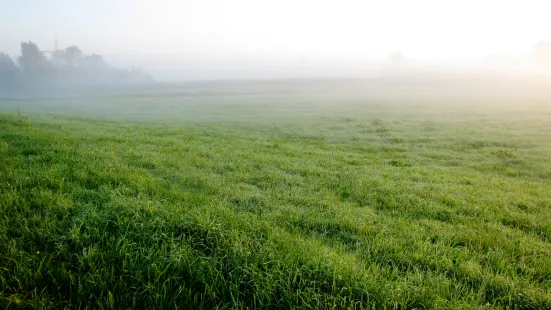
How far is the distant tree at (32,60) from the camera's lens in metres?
166

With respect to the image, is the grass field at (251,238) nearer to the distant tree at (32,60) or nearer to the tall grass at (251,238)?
the tall grass at (251,238)

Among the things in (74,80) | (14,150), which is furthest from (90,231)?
(74,80)

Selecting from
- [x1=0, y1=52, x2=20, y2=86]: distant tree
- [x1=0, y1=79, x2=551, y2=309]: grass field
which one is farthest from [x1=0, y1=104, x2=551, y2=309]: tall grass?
[x1=0, y1=52, x2=20, y2=86]: distant tree

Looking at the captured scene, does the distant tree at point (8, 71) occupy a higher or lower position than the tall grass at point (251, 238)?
higher

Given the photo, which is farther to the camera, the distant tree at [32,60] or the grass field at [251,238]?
the distant tree at [32,60]

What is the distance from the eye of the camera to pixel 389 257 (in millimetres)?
5531

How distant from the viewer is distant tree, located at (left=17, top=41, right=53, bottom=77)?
166 meters

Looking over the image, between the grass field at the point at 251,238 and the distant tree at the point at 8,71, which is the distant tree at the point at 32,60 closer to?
the distant tree at the point at 8,71

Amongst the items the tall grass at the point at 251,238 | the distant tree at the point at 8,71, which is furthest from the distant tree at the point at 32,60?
the tall grass at the point at 251,238

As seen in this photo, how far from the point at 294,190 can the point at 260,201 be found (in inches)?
68.5

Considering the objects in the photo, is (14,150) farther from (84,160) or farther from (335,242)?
(335,242)

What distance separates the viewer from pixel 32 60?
170375 millimetres

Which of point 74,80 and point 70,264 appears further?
point 74,80

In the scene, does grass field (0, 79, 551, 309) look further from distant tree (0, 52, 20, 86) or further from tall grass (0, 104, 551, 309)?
distant tree (0, 52, 20, 86)
